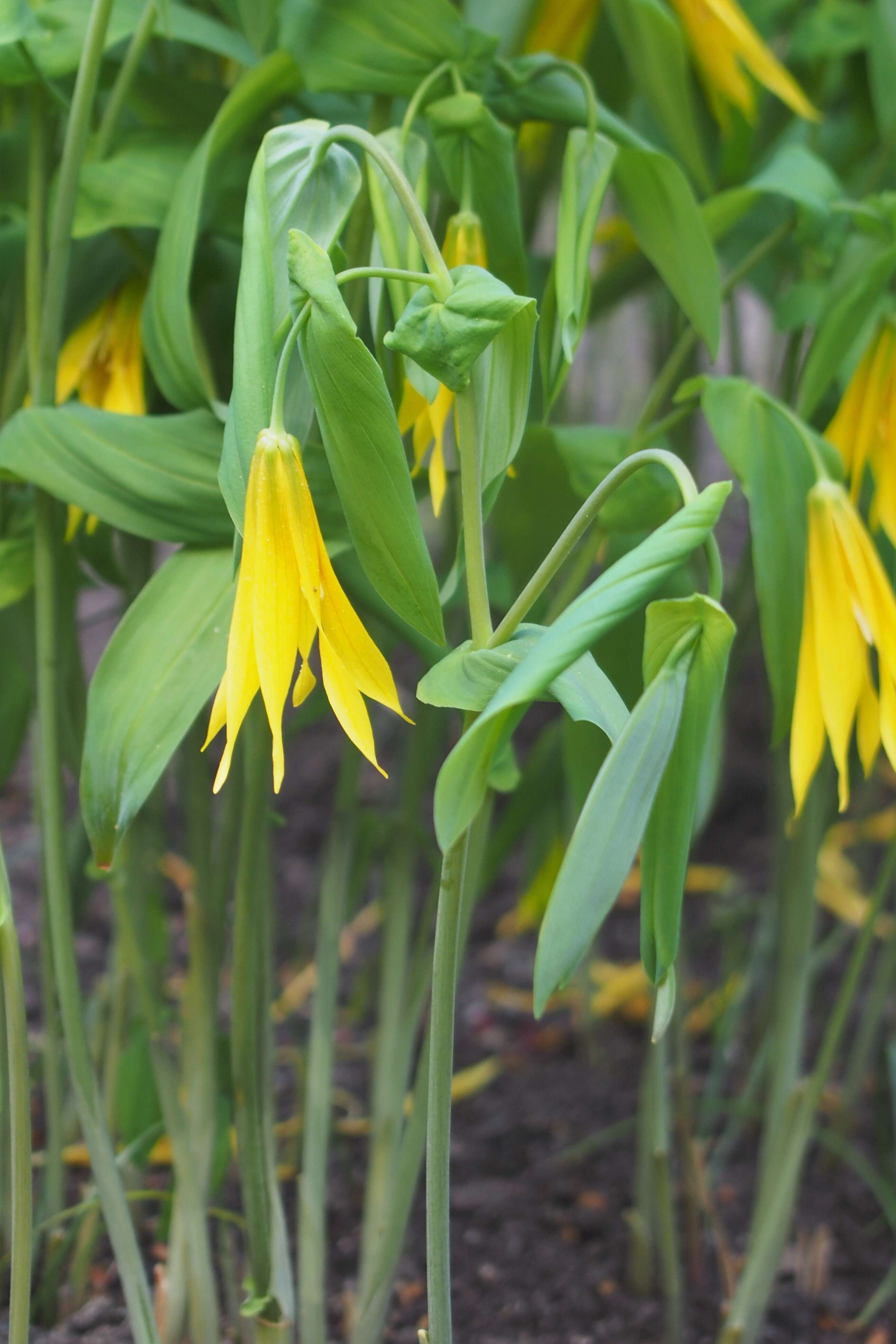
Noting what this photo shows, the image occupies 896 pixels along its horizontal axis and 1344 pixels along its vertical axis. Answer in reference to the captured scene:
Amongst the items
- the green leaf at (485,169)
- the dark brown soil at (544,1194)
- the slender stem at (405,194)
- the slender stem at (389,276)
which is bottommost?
the dark brown soil at (544,1194)

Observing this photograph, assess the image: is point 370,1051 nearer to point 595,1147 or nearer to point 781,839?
point 595,1147

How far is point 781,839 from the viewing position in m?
0.78

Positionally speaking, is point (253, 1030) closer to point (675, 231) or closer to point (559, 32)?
point (675, 231)

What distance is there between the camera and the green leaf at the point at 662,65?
0.58 metres

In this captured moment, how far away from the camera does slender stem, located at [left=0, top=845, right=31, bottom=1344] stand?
0.43 meters

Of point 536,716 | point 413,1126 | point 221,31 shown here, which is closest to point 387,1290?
point 413,1126

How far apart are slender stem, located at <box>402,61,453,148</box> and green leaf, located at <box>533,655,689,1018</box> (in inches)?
10.2

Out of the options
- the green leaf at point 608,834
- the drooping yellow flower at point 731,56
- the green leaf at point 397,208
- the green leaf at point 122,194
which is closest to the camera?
the green leaf at point 608,834

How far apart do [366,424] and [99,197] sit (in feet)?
0.90

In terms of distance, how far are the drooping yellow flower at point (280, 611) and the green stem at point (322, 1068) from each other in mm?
339

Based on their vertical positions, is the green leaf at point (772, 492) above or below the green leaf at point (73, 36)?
below

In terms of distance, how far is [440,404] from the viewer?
469 mm

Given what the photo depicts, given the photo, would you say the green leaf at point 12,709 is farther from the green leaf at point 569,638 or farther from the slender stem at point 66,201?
the green leaf at point 569,638

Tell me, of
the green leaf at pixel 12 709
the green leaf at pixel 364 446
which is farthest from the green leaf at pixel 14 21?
the green leaf at pixel 12 709
